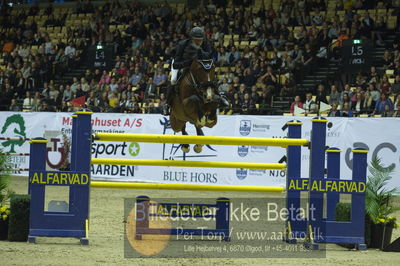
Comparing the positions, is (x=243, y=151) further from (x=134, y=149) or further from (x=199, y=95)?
(x=199, y=95)

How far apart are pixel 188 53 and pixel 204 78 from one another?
0.58m

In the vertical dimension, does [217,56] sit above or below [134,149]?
above

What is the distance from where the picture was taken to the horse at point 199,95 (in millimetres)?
9156

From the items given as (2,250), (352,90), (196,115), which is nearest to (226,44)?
(352,90)

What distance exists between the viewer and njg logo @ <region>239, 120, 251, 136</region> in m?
17.4

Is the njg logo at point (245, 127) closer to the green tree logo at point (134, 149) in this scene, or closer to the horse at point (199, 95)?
the green tree logo at point (134, 149)

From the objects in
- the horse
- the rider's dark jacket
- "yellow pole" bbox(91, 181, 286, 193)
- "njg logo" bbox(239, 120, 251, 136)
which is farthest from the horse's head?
"njg logo" bbox(239, 120, 251, 136)

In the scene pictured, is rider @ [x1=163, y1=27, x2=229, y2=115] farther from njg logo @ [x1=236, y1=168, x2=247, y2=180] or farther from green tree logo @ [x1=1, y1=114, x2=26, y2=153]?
green tree logo @ [x1=1, y1=114, x2=26, y2=153]

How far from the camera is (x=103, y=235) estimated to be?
377 inches

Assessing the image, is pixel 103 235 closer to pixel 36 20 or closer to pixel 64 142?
pixel 64 142

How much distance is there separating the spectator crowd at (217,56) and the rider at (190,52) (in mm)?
6984

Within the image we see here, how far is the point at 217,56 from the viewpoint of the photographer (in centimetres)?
2166

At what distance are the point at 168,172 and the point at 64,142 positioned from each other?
3276 millimetres

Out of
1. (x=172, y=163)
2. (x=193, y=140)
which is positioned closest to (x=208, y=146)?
(x=172, y=163)
